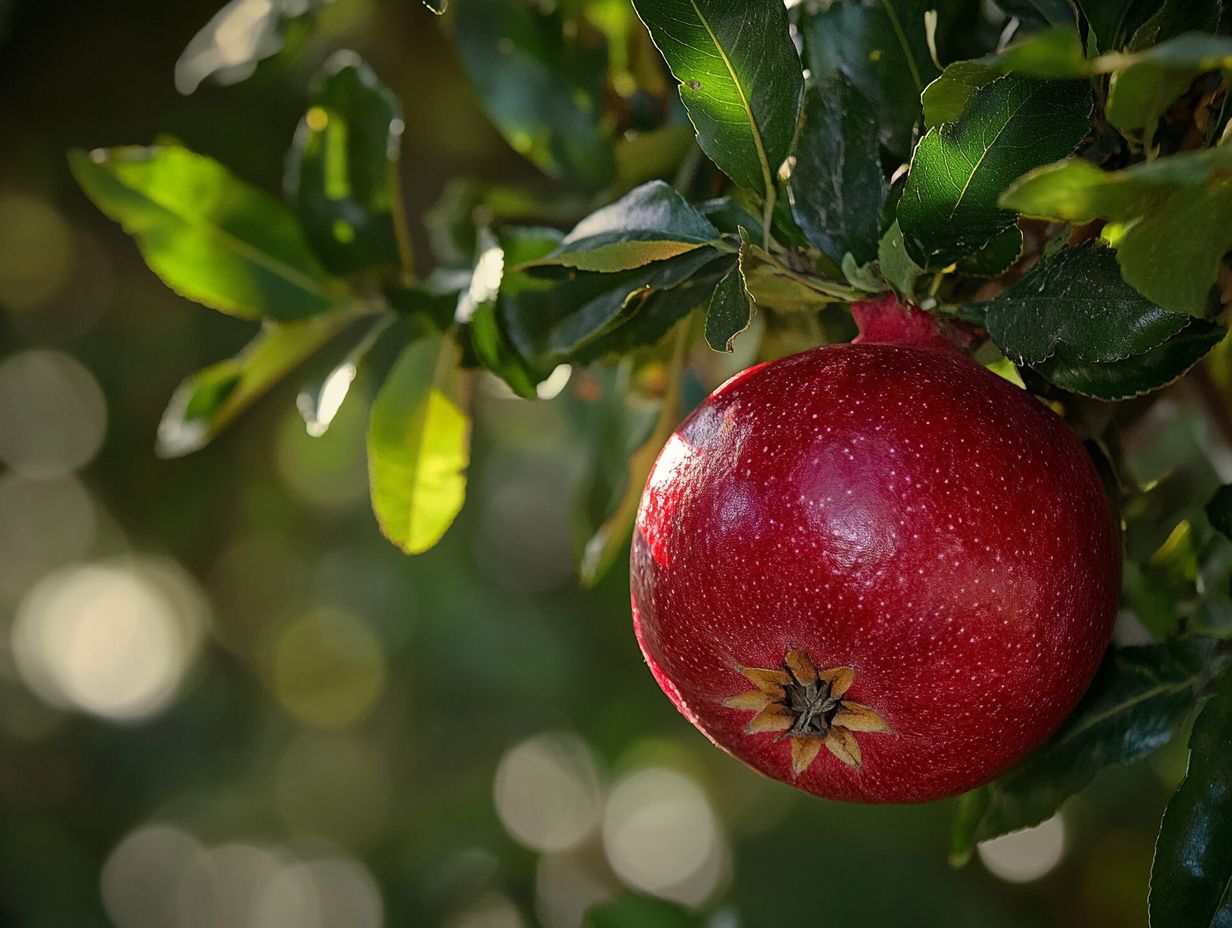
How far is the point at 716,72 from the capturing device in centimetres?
57

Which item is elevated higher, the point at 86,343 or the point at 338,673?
the point at 86,343

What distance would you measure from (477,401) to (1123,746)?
1630mm

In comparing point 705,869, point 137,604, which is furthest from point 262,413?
point 705,869

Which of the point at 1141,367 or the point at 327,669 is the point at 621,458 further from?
the point at 327,669

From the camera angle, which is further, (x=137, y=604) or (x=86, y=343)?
(x=137, y=604)

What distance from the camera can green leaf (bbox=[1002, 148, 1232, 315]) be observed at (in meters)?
0.40

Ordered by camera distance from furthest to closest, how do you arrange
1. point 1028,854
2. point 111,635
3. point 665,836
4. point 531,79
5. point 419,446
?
point 111,635 → point 665,836 → point 1028,854 → point 531,79 → point 419,446

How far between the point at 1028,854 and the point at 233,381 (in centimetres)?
148

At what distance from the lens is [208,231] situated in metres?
0.86

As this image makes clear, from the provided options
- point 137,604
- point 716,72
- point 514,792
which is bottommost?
point 514,792

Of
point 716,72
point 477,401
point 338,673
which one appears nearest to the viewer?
point 716,72

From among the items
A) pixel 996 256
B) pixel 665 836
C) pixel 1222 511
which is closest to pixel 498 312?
pixel 996 256

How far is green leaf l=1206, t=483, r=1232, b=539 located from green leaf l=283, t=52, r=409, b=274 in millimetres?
539

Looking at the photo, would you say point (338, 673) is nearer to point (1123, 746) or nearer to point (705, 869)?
point (705, 869)
